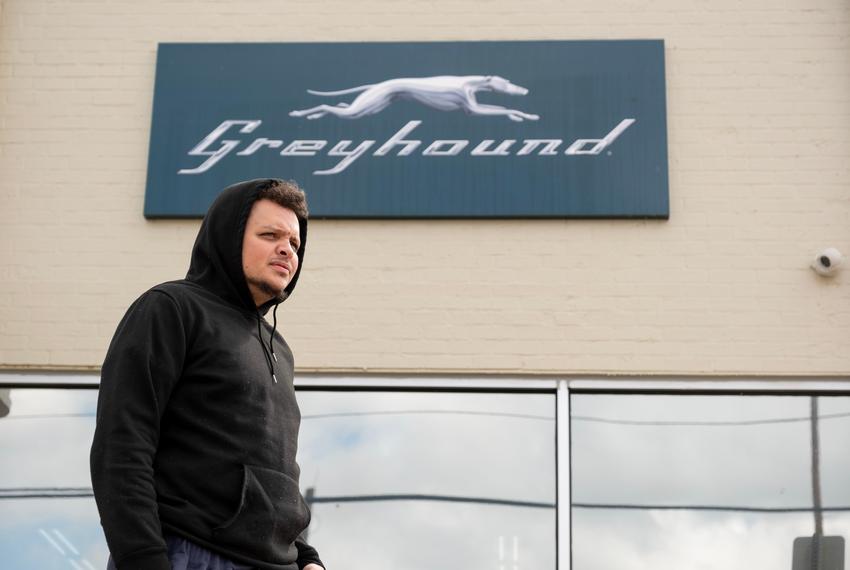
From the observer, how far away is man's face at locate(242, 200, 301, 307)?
283 cm

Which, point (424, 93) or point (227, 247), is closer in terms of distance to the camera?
point (227, 247)

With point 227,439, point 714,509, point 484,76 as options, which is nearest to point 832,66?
point 484,76

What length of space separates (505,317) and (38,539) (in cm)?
230

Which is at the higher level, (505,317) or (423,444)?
(505,317)

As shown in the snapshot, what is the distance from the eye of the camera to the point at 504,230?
233 inches

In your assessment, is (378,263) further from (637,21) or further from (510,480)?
(637,21)

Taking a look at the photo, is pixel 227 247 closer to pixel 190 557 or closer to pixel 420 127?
pixel 190 557

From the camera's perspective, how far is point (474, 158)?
5988mm

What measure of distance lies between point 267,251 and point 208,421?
435mm

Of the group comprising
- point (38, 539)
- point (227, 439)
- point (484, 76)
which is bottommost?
point (38, 539)

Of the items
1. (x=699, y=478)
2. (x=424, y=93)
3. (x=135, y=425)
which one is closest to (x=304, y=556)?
(x=135, y=425)

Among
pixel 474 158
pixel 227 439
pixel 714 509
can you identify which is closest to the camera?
pixel 227 439

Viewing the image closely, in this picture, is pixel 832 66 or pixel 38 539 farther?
pixel 832 66

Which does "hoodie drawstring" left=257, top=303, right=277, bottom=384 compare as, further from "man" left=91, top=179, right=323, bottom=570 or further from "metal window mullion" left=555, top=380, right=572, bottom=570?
"metal window mullion" left=555, top=380, right=572, bottom=570
